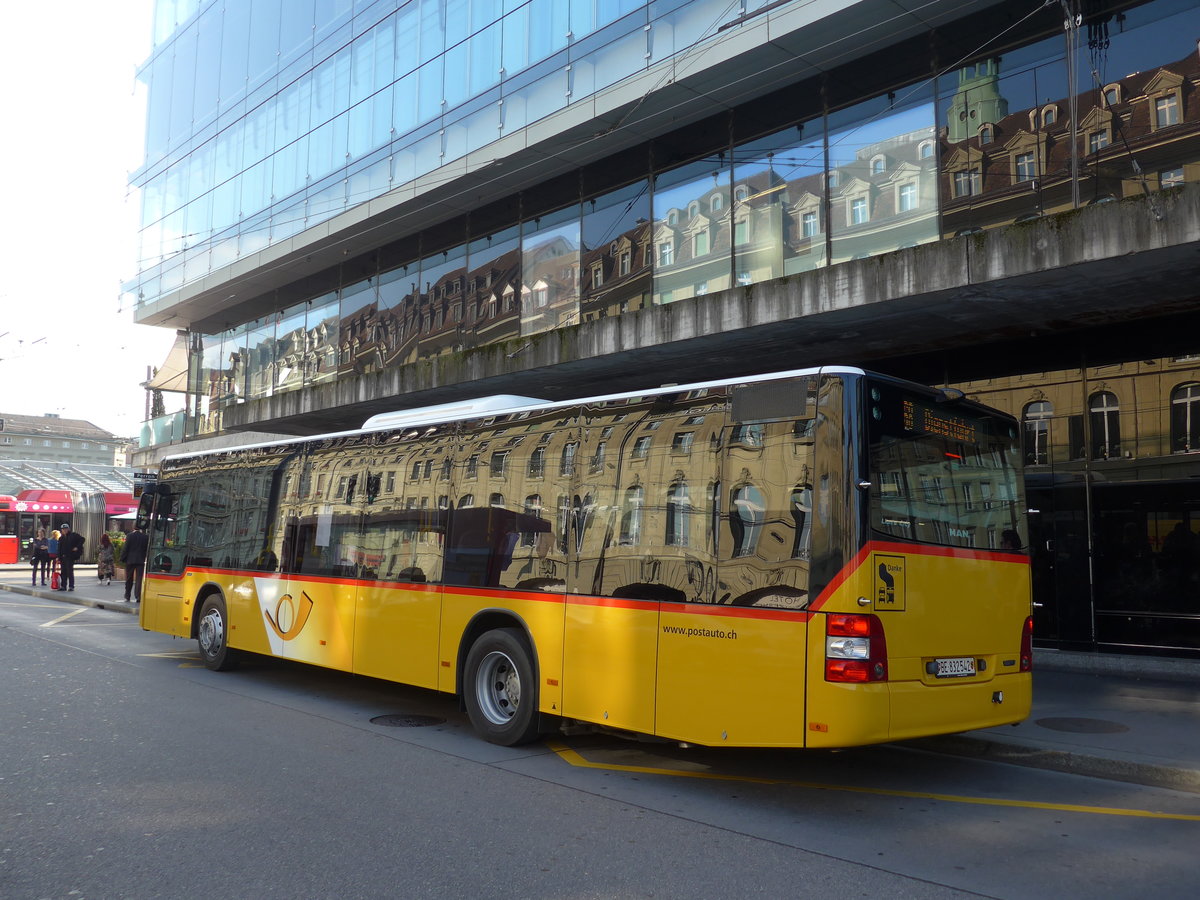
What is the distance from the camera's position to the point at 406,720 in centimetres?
925

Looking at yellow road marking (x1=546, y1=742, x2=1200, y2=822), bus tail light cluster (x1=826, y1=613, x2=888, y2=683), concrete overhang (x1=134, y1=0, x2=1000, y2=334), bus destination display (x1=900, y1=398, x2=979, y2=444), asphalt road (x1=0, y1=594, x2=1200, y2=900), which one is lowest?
yellow road marking (x1=546, y1=742, x2=1200, y2=822)

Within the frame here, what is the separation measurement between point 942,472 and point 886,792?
2.30 m

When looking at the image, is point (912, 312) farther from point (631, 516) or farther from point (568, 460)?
point (631, 516)

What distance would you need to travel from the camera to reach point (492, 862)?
16.4 feet

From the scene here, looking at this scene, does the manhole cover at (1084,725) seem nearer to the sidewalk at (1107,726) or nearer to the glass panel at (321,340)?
the sidewalk at (1107,726)

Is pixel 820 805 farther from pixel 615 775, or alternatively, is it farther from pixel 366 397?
pixel 366 397

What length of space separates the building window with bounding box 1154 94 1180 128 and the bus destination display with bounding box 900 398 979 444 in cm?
603

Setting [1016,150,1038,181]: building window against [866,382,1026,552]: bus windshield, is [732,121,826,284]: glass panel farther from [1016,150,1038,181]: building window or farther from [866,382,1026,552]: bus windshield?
[866,382,1026,552]: bus windshield

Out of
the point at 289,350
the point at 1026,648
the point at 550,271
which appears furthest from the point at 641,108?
the point at 289,350

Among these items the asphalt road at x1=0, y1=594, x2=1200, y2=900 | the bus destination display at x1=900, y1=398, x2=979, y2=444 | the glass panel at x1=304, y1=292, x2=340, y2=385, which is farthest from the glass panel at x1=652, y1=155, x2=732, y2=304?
the glass panel at x1=304, y1=292, x2=340, y2=385

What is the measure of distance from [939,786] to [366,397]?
558 inches

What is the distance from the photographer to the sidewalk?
24.5ft

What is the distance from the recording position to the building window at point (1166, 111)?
423 inches

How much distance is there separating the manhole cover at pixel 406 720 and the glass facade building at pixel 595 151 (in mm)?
6577
